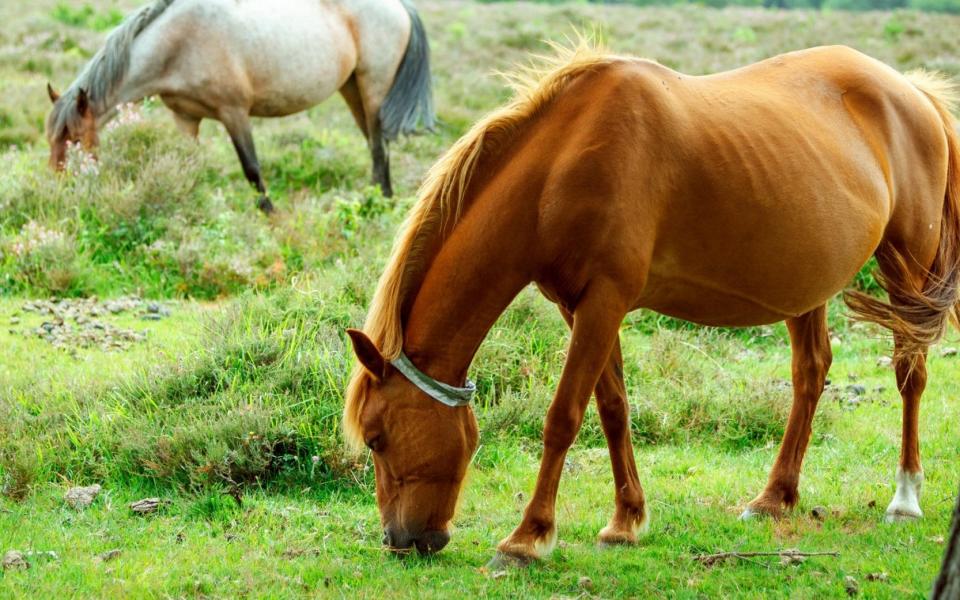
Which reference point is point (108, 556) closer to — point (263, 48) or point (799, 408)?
point (799, 408)

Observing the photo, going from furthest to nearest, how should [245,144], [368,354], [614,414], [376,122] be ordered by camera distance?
1. [376,122]
2. [245,144]
3. [614,414]
4. [368,354]

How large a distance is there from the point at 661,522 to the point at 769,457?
1.24 m

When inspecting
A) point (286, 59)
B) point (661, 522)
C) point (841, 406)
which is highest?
point (286, 59)

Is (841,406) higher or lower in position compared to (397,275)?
lower

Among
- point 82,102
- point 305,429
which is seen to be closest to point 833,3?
point 82,102

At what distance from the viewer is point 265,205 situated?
9.50m

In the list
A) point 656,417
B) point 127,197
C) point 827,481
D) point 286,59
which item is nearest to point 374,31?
point 286,59

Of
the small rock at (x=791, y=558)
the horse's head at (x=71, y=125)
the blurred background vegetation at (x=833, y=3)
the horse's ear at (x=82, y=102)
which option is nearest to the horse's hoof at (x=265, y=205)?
the horse's head at (x=71, y=125)

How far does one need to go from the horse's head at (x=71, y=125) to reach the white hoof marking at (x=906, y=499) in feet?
24.6

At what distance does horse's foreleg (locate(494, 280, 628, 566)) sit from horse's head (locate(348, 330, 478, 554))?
0.29 metres

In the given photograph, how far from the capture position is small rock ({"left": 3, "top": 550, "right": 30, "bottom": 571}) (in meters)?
3.76

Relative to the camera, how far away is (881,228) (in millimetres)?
4340

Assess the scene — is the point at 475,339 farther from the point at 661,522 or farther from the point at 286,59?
the point at 286,59

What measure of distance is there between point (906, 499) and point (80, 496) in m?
3.61
